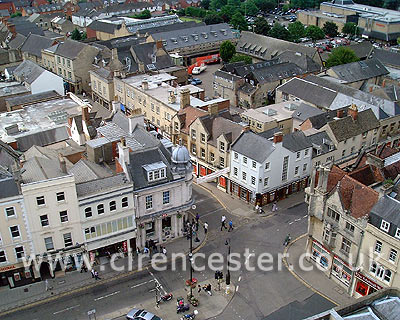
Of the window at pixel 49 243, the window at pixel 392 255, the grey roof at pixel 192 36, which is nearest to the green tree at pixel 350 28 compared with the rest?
the grey roof at pixel 192 36

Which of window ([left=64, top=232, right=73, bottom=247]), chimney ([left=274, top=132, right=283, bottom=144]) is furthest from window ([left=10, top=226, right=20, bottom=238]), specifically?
chimney ([left=274, top=132, right=283, bottom=144])

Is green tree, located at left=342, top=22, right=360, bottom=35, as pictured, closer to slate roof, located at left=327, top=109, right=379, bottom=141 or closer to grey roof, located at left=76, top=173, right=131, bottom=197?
slate roof, located at left=327, top=109, right=379, bottom=141

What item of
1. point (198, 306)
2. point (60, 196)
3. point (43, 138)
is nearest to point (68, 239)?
point (60, 196)

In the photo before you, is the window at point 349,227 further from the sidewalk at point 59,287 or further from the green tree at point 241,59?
the green tree at point 241,59

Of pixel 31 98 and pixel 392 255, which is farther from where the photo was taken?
pixel 31 98

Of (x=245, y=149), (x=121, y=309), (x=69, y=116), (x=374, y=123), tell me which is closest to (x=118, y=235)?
(x=121, y=309)

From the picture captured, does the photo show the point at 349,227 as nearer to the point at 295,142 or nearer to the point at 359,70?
the point at 295,142
